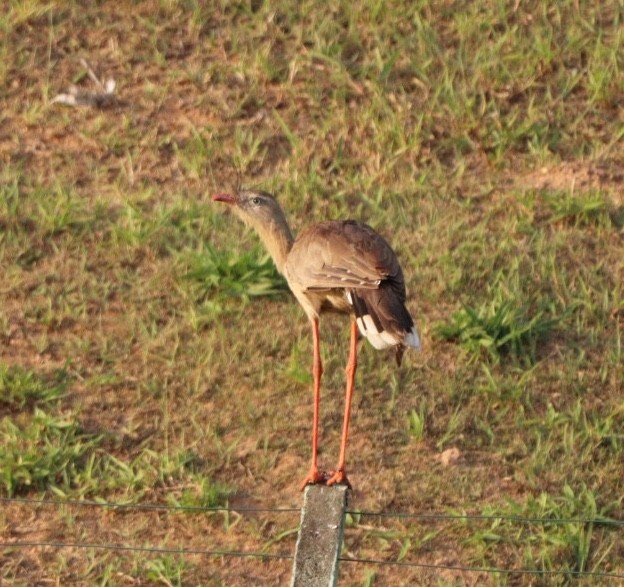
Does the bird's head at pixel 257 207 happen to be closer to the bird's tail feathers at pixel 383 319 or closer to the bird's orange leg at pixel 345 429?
the bird's orange leg at pixel 345 429

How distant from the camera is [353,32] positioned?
8.81 meters

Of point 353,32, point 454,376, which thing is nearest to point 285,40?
point 353,32

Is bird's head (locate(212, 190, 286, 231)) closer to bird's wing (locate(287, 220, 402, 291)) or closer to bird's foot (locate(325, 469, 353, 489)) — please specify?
bird's wing (locate(287, 220, 402, 291))

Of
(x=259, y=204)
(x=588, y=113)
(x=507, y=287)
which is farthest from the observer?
(x=588, y=113)

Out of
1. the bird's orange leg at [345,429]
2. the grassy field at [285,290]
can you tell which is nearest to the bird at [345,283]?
the bird's orange leg at [345,429]

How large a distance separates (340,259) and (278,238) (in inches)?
29.4

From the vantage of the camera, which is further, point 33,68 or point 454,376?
point 33,68

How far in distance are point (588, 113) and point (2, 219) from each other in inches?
127

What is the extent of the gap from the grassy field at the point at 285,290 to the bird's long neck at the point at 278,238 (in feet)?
1.92

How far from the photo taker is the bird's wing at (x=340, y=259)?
229 inches

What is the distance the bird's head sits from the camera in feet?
21.9

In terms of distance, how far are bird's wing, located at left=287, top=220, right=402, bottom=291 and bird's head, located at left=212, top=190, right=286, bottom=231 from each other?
36 centimetres

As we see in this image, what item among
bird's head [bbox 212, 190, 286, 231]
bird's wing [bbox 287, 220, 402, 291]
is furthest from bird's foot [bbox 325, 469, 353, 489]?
bird's head [bbox 212, 190, 286, 231]

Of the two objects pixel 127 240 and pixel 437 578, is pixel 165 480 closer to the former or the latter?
pixel 437 578
